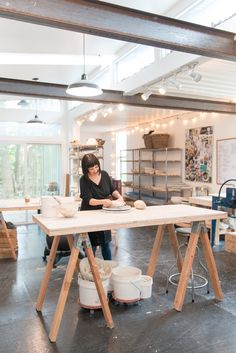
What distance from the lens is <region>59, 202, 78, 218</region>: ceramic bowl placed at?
272 cm

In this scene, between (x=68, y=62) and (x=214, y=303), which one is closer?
(x=214, y=303)

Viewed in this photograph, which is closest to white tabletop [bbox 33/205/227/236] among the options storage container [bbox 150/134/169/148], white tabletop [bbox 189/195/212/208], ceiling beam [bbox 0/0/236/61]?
ceiling beam [bbox 0/0/236/61]

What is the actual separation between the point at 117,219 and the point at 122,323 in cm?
87

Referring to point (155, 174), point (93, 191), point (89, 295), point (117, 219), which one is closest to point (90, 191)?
point (93, 191)

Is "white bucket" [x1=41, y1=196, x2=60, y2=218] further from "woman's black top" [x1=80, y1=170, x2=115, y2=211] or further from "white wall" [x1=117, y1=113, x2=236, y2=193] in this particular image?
"white wall" [x1=117, y1=113, x2=236, y2=193]

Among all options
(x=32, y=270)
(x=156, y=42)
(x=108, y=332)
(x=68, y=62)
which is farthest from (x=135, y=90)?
(x=108, y=332)

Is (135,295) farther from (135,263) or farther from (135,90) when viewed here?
(135,90)

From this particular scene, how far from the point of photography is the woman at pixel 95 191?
10.6 ft

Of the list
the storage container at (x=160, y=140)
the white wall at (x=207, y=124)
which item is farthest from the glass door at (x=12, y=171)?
the white wall at (x=207, y=124)

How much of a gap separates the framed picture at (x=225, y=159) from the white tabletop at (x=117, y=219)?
3.33 metres

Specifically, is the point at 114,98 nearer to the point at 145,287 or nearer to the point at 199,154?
the point at 199,154

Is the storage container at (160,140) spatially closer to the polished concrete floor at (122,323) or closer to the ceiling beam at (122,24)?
the polished concrete floor at (122,323)

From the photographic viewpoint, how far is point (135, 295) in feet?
9.77

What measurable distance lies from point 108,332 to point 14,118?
638 centimetres
